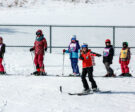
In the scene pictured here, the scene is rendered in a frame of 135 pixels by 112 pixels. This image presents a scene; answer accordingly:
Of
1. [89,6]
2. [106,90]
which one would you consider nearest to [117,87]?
[106,90]

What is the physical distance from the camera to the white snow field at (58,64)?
923 centimetres

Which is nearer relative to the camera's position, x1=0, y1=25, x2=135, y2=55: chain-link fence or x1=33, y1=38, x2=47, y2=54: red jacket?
x1=33, y1=38, x2=47, y2=54: red jacket

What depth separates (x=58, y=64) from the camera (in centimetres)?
1766

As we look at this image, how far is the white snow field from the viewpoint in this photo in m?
9.23

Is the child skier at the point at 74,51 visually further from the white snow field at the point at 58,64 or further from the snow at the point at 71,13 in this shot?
the snow at the point at 71,13

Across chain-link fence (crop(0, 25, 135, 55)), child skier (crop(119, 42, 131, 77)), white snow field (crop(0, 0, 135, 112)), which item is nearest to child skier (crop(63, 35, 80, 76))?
white snow field (crop(0, 0, 135, 112))

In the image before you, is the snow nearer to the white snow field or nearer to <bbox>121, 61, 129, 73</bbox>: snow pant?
the white snow field

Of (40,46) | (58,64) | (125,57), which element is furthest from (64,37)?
(125,57)

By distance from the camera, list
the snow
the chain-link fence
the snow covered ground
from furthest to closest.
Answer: the snow → the chain-link fence → the snow covered ground

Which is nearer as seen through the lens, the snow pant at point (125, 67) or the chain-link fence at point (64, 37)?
the snow pant at point (125, 67)

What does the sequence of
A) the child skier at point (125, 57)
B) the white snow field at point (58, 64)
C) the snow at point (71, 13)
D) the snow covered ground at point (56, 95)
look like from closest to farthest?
1. the snow covered ground at point (56, 95)
2. the white snow field at point (58, 64)
3. the child skier at point (125, 57)
4. the snow at point (71, 13)

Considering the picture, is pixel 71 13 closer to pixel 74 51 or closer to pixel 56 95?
pixel 74 51

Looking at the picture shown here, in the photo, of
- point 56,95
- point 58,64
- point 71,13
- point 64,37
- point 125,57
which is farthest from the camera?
point 71,13

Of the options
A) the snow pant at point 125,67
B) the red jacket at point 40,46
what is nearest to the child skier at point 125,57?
the snow pant at point 125,67
